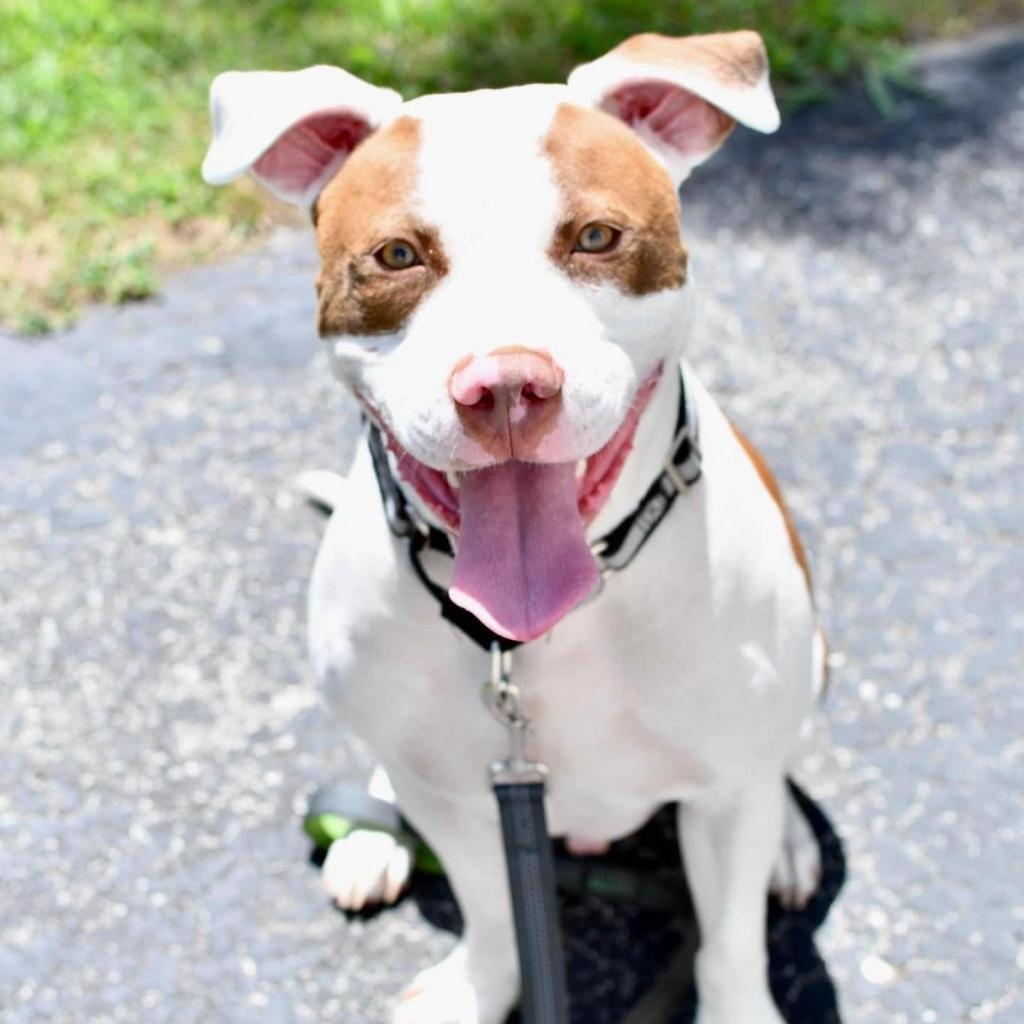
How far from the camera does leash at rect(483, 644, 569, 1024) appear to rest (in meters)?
2.20

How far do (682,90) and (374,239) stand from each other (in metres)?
0.48

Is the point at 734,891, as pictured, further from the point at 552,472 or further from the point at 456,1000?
the point at 552,472

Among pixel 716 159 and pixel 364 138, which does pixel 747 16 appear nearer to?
pixel 716 159

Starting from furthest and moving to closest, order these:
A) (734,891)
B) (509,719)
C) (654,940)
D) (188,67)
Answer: (188,67) < (654,940) < (734,891) < (509,719)

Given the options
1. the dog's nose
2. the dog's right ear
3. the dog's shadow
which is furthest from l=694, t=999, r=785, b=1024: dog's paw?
the dog's right ear

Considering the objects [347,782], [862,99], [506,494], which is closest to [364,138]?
[506,494]

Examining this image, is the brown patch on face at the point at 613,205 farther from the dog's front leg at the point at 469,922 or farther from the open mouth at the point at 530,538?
the dog's front leg at the point at 469,922

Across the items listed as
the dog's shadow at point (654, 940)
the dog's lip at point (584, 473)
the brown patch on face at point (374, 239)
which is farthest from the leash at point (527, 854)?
the brown patch on face at point (374, 239)

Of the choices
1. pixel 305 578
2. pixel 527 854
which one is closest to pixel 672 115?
pixel 527 854

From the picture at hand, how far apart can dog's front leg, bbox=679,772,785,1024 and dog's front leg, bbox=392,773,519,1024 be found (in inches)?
12.7

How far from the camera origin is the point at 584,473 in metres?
1.99

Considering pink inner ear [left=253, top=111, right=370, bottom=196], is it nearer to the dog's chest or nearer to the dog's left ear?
the dog's left ear

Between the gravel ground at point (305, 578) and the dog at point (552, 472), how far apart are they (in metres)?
0.56

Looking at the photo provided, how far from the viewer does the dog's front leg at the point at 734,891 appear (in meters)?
2.43
